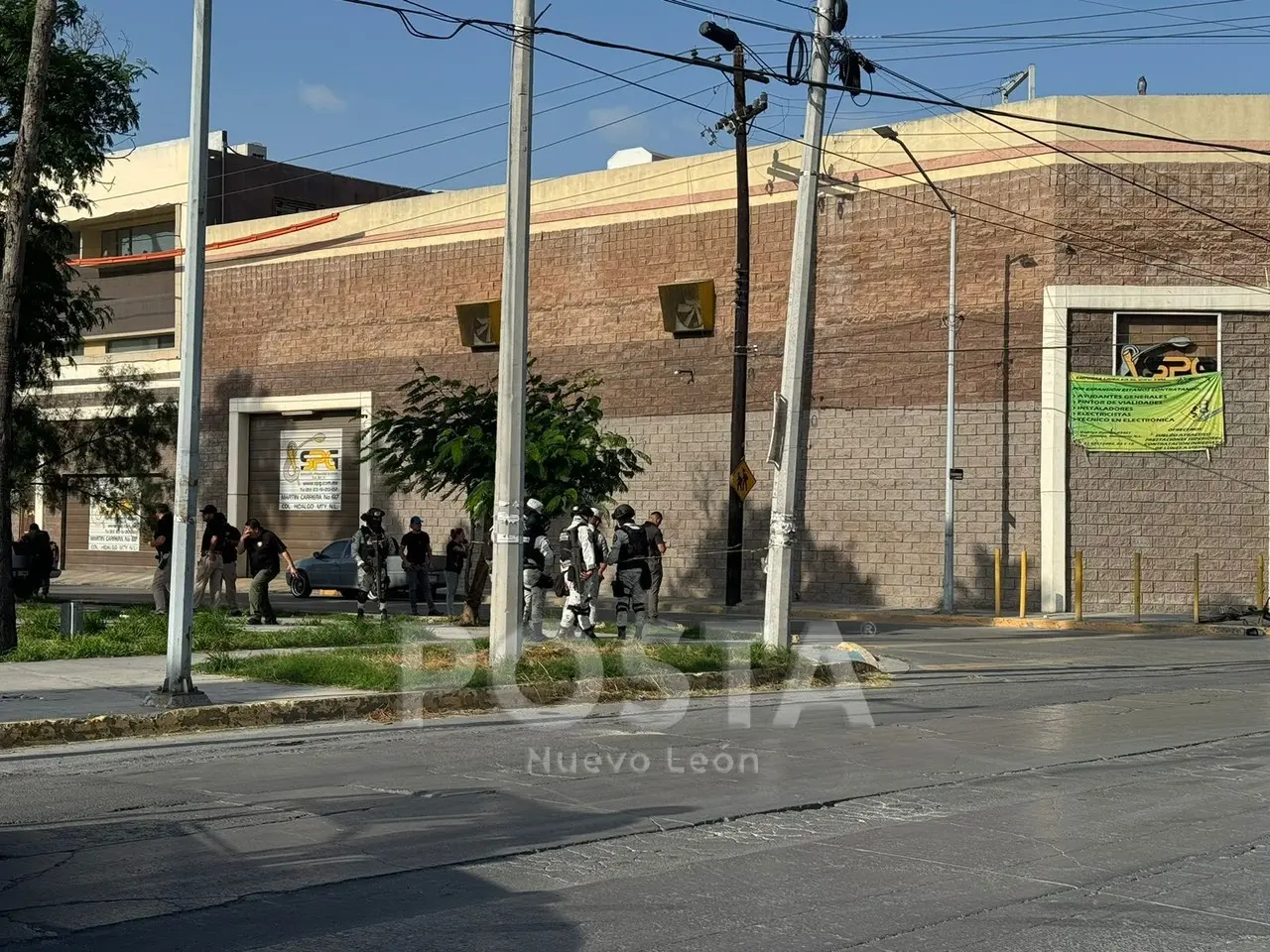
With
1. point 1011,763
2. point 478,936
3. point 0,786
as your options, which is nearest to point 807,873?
point 478,936

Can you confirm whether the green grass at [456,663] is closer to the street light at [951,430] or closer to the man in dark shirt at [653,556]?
the man in dark shirt at [653,556]

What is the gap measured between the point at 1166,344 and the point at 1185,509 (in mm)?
3201

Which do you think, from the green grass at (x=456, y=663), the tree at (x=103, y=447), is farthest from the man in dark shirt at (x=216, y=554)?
the green grass at (x=456, y=663)

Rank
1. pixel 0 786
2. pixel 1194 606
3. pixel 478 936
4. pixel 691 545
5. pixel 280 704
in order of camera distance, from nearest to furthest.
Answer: pixel 478 936, pixel 0 786, pixel 280 704, pixel 1194 606, pixel 691 545

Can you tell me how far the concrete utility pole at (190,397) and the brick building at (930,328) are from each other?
20.7 metres

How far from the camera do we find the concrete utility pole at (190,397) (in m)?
12.9

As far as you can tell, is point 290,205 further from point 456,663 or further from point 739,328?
point 456,663

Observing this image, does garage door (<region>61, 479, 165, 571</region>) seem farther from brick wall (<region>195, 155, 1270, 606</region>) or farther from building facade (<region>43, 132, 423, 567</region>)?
brick wall (<region>195, 155, 1270, 606</region>)

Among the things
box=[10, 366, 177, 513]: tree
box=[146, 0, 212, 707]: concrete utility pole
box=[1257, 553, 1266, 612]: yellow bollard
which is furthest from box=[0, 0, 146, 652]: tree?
box=[1257, 553, 1266, 612]: yellow bollard

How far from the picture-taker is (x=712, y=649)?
17.0 m

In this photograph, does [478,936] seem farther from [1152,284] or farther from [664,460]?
[664,460]

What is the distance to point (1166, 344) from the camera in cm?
3059

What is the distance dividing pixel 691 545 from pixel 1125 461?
9617 millimetres

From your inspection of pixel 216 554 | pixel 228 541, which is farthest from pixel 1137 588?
pixel 216 554
